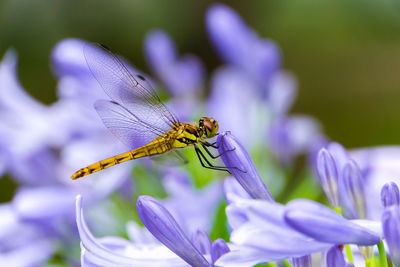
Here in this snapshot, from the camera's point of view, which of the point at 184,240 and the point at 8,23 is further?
the point at 8,23

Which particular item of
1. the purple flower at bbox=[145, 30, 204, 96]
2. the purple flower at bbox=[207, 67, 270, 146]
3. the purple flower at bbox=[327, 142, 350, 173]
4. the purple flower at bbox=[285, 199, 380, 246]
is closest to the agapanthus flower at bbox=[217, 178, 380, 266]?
the purple flower at bbox=[285, 199, 380, 246]

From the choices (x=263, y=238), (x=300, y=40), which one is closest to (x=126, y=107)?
(x=263, y=238)

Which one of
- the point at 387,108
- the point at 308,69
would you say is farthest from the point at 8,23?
the point at 387,108

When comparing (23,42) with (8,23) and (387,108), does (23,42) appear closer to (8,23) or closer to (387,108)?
(8,23)

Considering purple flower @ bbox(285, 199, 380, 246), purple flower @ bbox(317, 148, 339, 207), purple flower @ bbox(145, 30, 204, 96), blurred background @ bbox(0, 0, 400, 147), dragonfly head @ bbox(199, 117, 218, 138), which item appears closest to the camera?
purple flower @ bbox(285, 199, 380, 246)

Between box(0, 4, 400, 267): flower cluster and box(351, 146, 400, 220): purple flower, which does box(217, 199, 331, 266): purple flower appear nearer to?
box(0, 4, 400, 267): flower cluster

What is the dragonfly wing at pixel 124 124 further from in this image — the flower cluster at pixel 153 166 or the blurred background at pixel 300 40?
the blurred background at pixel 300 40

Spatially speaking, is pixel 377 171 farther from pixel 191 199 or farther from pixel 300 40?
pixel 300 40
